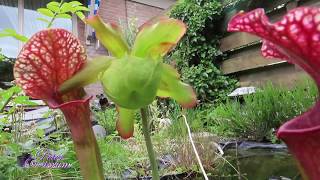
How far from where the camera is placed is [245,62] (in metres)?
3.81

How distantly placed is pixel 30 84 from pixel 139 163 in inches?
64.6

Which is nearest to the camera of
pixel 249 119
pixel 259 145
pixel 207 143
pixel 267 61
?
pixel 207 143

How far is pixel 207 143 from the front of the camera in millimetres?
2053

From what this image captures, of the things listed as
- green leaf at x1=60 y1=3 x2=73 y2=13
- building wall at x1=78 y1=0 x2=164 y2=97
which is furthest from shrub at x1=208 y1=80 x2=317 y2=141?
building wall at x1=78 y1=0 x2=164 y2=97

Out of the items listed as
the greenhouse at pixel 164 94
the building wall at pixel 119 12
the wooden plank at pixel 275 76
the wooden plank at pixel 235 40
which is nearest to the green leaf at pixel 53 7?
the greenhouse at pixel 164 94

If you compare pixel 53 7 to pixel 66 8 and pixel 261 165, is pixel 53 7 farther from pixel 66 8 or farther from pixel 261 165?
pixel 261 165

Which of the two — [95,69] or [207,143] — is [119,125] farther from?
[207,143]

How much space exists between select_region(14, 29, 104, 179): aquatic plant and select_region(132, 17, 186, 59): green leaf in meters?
0.06

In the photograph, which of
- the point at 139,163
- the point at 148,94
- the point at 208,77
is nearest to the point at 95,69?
the point at 148,94

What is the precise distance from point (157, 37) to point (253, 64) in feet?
11.7

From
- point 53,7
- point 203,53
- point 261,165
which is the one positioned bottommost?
point 261,165

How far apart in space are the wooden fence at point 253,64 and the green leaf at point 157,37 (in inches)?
113

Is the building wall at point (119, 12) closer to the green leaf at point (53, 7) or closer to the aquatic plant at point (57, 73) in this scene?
the green leaf at point (53, 7)

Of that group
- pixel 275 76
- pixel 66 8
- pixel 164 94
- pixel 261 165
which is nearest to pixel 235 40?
pixel 275 76
